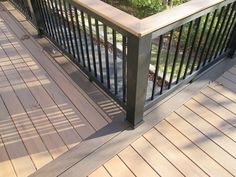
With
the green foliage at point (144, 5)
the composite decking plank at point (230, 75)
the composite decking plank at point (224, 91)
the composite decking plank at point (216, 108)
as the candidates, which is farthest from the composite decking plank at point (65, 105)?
the green foliage at point (144, 5)

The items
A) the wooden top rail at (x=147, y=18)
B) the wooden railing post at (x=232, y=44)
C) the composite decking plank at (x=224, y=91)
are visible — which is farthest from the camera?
the wooden railing post at (x=232, y=44)

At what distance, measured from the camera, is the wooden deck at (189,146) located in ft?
6.01

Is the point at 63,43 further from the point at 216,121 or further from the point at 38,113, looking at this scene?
the point at 216,121

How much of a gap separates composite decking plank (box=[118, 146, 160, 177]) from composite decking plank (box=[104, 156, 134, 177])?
30 millimetres

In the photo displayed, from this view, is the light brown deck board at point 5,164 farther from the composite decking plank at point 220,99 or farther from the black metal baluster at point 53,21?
the composite decking plank at point 220,99

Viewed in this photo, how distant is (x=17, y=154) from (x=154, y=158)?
3.66ft

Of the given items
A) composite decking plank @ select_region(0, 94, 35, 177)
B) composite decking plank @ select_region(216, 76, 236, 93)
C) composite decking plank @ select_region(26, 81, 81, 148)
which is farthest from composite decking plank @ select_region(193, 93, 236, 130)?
composite decking plank @ select_region(0, 94, 35, 177)

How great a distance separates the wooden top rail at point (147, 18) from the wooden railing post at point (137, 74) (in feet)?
0.20

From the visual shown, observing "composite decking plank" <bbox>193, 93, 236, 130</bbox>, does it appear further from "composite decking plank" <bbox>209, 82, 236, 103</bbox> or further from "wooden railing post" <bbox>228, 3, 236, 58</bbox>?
"wooden railing post" <bbox>228, 3, 236, 58</bbox>

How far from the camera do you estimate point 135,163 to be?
1874mm

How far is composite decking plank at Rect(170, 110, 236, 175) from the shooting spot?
6.15 feet

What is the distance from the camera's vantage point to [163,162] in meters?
1.88

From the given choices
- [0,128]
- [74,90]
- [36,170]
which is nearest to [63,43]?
[74,90]

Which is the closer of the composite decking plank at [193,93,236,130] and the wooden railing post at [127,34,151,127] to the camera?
the wooden railing post at [127,34,151,127]
